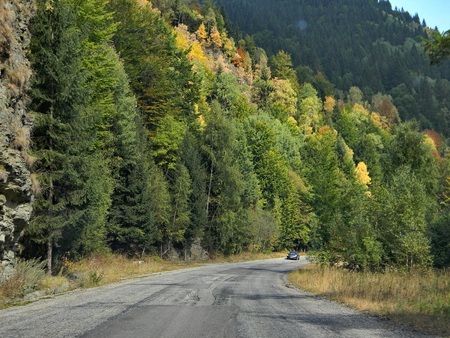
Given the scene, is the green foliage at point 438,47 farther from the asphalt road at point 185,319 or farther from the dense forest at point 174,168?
the dense forest at point 174,168

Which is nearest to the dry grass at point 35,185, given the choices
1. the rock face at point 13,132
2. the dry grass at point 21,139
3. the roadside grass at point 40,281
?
the rock face at point 13,132

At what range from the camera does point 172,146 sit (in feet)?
134

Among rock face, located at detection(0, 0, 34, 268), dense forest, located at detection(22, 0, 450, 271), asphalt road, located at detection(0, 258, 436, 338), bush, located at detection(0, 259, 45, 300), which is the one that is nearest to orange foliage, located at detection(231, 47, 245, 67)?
dense forest, located at detection(22, 0, 450, 271)

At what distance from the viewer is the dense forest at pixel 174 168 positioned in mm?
17562

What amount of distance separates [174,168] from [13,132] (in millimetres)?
25901

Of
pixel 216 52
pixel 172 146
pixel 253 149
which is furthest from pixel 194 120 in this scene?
pixel 216 52

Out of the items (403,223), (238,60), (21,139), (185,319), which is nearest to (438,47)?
(185,319)

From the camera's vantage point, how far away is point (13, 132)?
46.8 ft

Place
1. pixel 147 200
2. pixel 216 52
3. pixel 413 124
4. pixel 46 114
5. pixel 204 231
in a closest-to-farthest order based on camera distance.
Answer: pixel 46 114 < pixel 147 200 < pixel 413 124 < pixel 204 231 < pixel 216 52

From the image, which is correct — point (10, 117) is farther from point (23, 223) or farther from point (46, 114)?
point (23, 223)

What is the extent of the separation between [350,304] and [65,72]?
Answer: 50.9 ft

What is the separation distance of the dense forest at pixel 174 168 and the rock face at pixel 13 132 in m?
1.15

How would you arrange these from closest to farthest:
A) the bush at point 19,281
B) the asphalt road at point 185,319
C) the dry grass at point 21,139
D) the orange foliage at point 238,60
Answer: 1. the asphalt road at point 185,319
2. the bush at point 19,281
3. the dry grass at point 21,139
4. the orange foliage at point 238,60

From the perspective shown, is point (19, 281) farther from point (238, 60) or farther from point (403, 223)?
point (238, 60)
